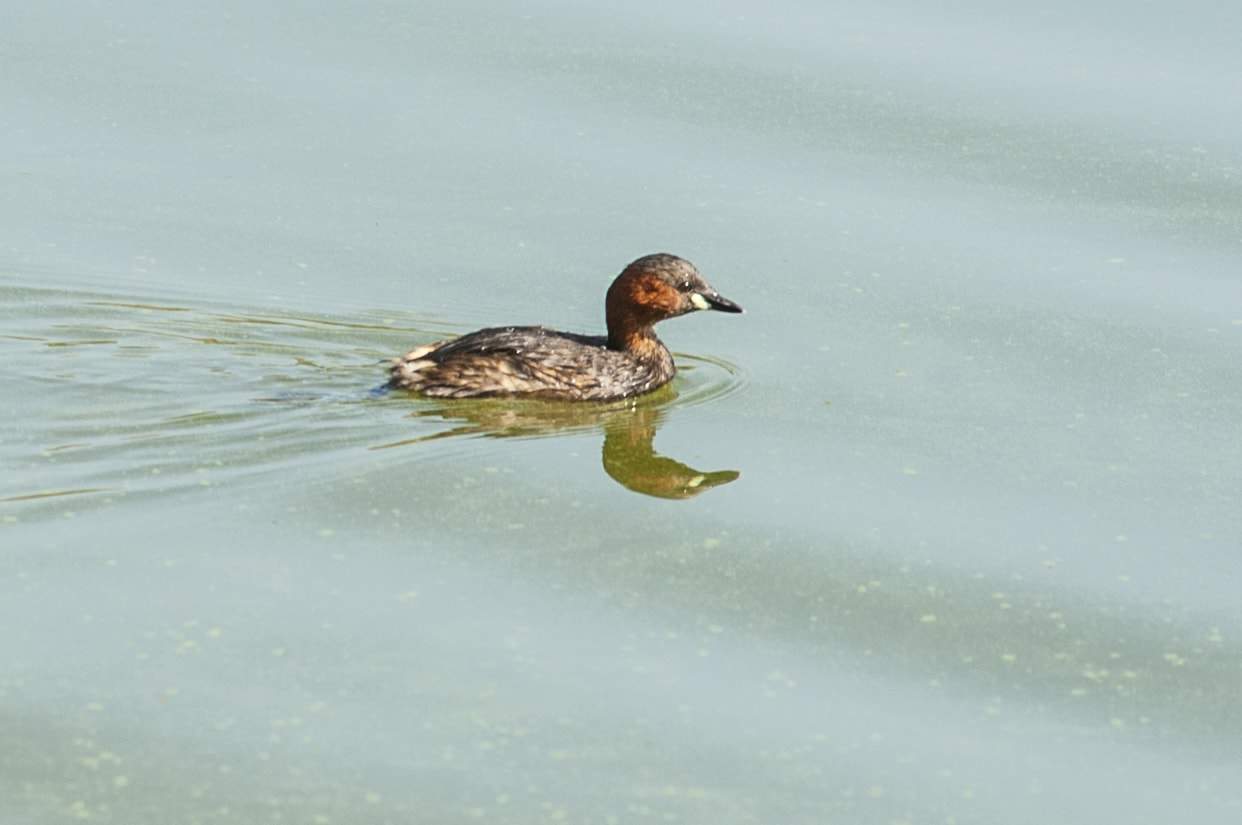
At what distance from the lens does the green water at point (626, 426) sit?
626 centimetres

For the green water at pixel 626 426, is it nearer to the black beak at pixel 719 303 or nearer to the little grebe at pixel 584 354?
the little grebe at pixel 584 354

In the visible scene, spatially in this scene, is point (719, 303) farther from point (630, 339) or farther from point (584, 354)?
point (584, 354)

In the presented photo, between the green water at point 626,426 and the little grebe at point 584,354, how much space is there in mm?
127

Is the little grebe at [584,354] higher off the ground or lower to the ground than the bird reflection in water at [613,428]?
higher

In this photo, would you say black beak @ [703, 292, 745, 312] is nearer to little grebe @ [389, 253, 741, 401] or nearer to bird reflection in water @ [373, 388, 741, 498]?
little grebe @ [389, 253, 741, 401]

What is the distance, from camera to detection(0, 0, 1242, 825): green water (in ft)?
20.5

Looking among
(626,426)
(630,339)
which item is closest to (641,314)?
(630,339)

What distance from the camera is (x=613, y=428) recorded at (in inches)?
362

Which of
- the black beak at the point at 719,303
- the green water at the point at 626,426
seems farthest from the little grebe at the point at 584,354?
the green water at the point at 626,426

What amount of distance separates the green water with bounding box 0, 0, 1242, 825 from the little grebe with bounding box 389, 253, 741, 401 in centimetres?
13

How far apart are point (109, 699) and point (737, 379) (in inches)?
144

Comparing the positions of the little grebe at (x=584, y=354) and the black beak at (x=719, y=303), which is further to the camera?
the black beak at (x=719, y=303)

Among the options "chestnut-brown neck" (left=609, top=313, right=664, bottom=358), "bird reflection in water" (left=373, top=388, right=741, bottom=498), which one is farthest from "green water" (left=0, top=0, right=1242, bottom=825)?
"chestnut-brown neck" (left=609, top=313, right=664, bottom=358)

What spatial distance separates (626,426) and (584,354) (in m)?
0.47
